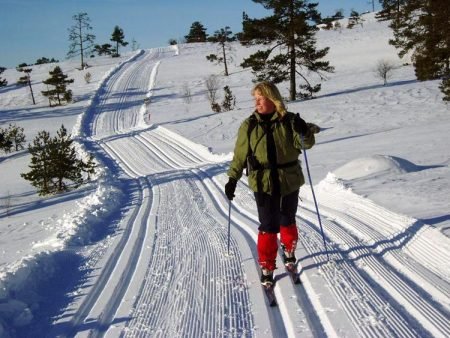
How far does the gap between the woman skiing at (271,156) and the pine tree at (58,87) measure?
41.6 meters

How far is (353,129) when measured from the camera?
20.9 meters

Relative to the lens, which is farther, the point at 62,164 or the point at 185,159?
the point at 185,159

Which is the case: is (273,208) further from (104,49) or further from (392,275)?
(104,49)

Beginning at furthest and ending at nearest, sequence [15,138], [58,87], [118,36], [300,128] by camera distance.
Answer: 1. [118,36]
2. [58,87]
3. [15,138]
4. [300,128]

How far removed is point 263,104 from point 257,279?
5.70 feet

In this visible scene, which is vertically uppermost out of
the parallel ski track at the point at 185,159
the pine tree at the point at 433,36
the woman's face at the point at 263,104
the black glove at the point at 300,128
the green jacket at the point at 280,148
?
the pine tree at the point at 433,36

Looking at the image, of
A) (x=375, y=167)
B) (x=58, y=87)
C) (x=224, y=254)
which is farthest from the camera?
(x=58, y=87)

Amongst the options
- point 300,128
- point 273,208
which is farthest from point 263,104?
point 273,208

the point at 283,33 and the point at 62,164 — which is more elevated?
the point at 283,33

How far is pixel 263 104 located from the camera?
4078mm

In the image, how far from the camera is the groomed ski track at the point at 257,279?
11.5ft

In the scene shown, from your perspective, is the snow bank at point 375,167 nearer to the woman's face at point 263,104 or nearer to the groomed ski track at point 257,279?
the groomed ski track at point 257,279

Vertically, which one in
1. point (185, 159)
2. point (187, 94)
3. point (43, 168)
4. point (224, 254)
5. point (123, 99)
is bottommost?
point (185, 159)

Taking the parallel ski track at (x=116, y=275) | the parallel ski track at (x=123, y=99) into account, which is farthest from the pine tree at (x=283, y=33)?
the parallel ski track at (x=116, y=275)
